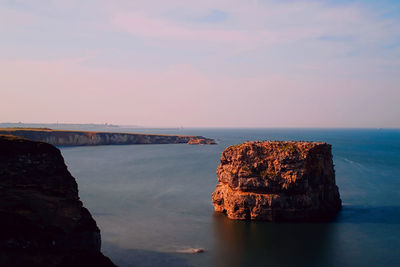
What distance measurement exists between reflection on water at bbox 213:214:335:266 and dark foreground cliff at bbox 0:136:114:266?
15.0 metres

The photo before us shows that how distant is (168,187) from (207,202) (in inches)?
669

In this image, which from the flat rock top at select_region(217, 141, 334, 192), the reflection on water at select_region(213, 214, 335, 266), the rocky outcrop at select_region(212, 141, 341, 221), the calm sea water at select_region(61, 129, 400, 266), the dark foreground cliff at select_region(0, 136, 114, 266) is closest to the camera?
the dark foreground cliff at select_region(0, 136, 114, 266)

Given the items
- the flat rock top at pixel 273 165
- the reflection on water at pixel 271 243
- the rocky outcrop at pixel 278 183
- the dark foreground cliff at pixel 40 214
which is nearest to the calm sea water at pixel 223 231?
the reflection on water at pixel 271 243

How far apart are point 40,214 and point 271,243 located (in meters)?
26.6

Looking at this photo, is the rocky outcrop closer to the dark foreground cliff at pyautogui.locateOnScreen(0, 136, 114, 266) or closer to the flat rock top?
the flat rock top

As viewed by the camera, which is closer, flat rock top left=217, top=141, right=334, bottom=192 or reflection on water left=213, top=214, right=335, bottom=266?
reflection on water left=213, top=214, right=335, bottom=266

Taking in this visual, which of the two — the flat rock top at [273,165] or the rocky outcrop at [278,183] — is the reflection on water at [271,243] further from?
the flat rock top at [273,165]

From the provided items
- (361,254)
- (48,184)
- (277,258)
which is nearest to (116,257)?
(48,184)

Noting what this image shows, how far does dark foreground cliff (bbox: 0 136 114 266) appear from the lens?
24.7 metres

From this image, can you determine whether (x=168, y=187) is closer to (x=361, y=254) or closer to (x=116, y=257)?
(x=116, y=257)

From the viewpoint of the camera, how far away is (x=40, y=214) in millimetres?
26859

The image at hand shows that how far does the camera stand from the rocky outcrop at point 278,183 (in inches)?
1950

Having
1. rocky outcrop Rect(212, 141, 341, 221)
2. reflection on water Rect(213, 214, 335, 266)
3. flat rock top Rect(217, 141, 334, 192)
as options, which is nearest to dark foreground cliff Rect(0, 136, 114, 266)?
reflection on water Rect(213, 214, 335, 266)

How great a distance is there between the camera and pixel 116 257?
1447 inches
